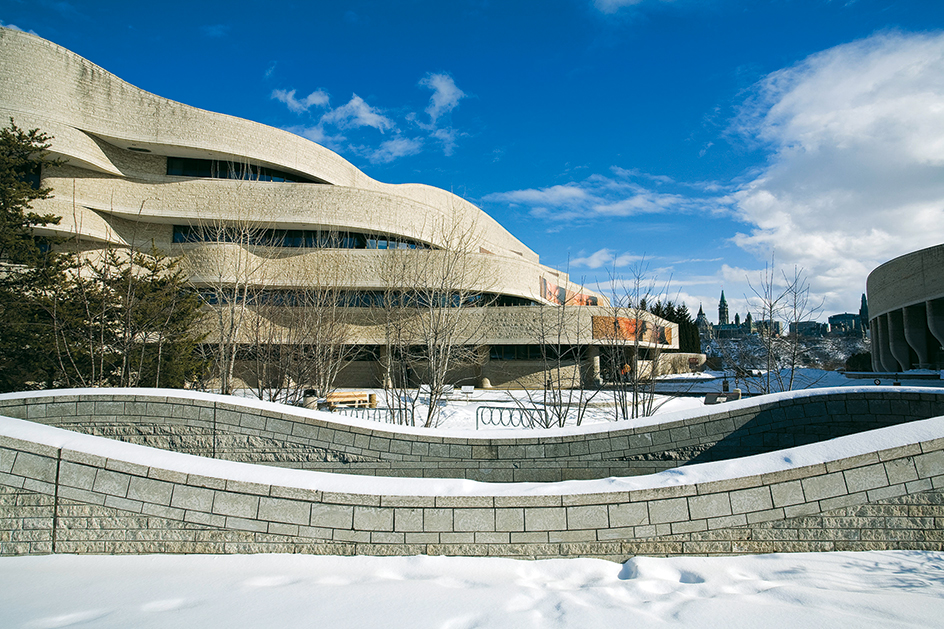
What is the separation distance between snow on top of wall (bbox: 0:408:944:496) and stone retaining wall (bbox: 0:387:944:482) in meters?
2.35

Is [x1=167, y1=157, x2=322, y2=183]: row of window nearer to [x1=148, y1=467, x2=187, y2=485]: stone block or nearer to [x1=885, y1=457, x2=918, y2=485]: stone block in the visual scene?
[x1=148, y1=467, x2=187, y2=485]: stone block

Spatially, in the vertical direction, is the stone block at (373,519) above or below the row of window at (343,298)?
below

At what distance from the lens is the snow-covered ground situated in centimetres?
318

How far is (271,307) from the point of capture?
15.8 meters

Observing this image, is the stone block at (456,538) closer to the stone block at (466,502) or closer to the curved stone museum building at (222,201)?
the stone block at (466,502)

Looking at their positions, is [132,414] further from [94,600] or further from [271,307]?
[271,307]

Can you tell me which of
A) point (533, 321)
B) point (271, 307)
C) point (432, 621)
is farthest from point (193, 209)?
point (432, 621)

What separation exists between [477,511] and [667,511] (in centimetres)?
159

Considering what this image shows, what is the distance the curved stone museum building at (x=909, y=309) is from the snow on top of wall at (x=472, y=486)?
37.6 m

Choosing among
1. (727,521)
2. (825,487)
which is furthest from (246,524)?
(825,487)

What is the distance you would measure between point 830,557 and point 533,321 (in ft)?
77.9

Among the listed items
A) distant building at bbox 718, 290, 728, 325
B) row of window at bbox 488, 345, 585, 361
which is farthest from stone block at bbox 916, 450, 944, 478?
distant building at bbox 718, 290, 728, 325

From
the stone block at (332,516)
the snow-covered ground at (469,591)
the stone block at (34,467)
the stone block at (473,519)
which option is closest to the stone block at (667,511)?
the snow-covered ground at (469,591)

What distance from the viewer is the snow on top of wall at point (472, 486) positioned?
4.29 meters
